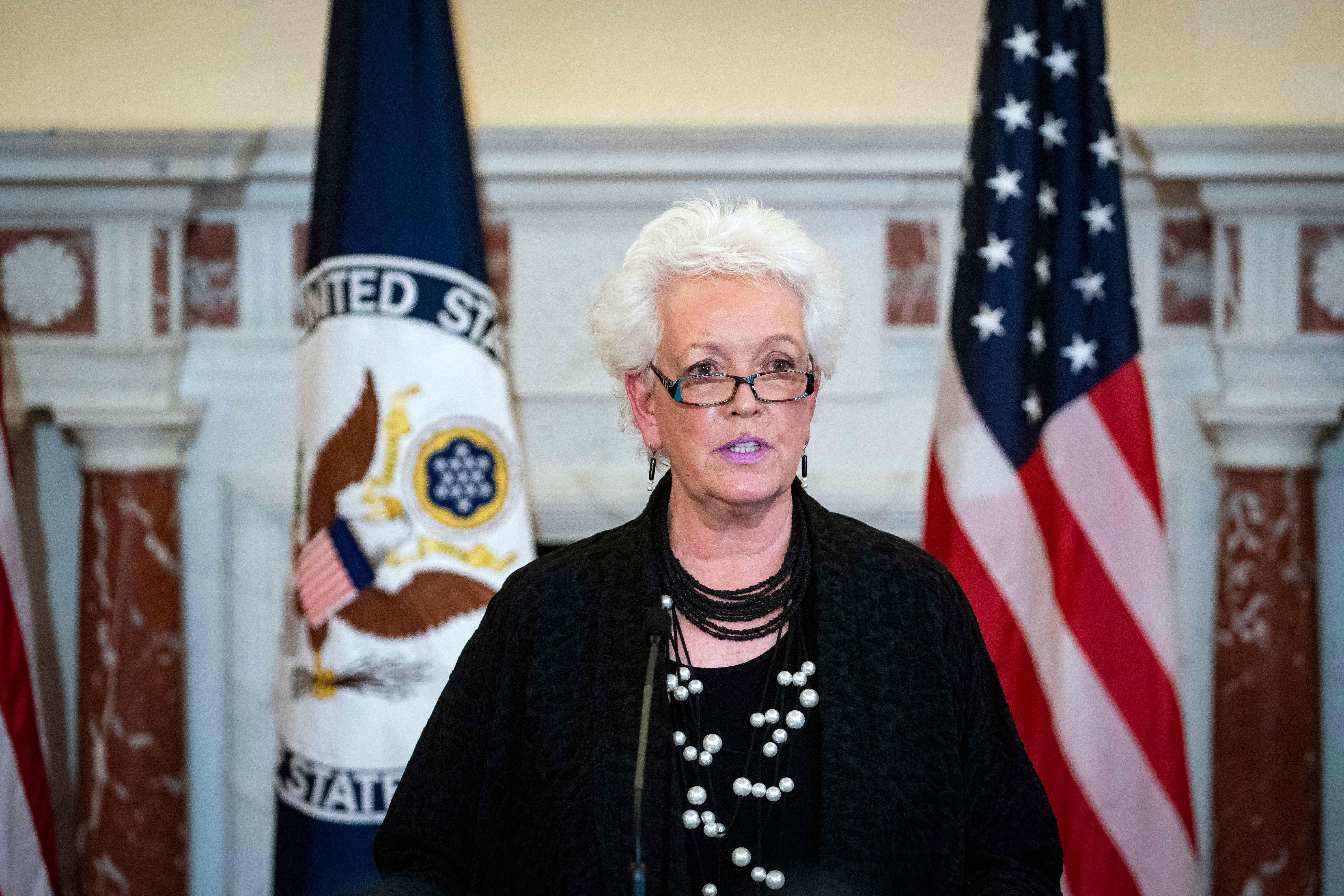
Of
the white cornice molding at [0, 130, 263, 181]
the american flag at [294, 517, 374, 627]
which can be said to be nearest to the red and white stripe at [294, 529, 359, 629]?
the american flag at [294, 517, 374, 627]

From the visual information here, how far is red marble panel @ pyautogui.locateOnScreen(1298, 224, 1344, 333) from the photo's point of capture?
9.14 ft

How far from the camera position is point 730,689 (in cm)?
134

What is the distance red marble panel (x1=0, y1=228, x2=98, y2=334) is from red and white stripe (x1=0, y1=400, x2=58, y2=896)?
53 cm

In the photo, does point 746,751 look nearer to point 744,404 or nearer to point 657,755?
point 657,755

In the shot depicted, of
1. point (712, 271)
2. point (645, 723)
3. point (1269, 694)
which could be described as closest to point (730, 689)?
point (645, 723)

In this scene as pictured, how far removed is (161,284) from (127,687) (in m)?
1.01

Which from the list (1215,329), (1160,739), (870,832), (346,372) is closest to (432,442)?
(346,372)

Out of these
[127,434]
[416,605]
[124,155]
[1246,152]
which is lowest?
[416,605]

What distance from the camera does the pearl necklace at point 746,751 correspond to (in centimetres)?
125

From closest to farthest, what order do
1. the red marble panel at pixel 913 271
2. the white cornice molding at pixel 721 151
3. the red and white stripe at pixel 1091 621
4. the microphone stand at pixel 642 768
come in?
the microphone stand at pixel 642 768 → the red and white stripe at pixel 1091 621 → the white cornice molding at pixel 721 151 → the red marble panel at pixel 913 271

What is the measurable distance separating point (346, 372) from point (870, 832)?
1.55 metres

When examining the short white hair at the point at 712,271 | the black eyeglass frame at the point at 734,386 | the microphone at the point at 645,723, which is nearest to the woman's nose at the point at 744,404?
the black eyeglass frame at the point at 734,386

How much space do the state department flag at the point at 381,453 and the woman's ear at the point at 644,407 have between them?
99 cm

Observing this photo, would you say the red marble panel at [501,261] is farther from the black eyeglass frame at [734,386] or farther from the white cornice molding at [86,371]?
the black eyeglass frame at [734,386]
